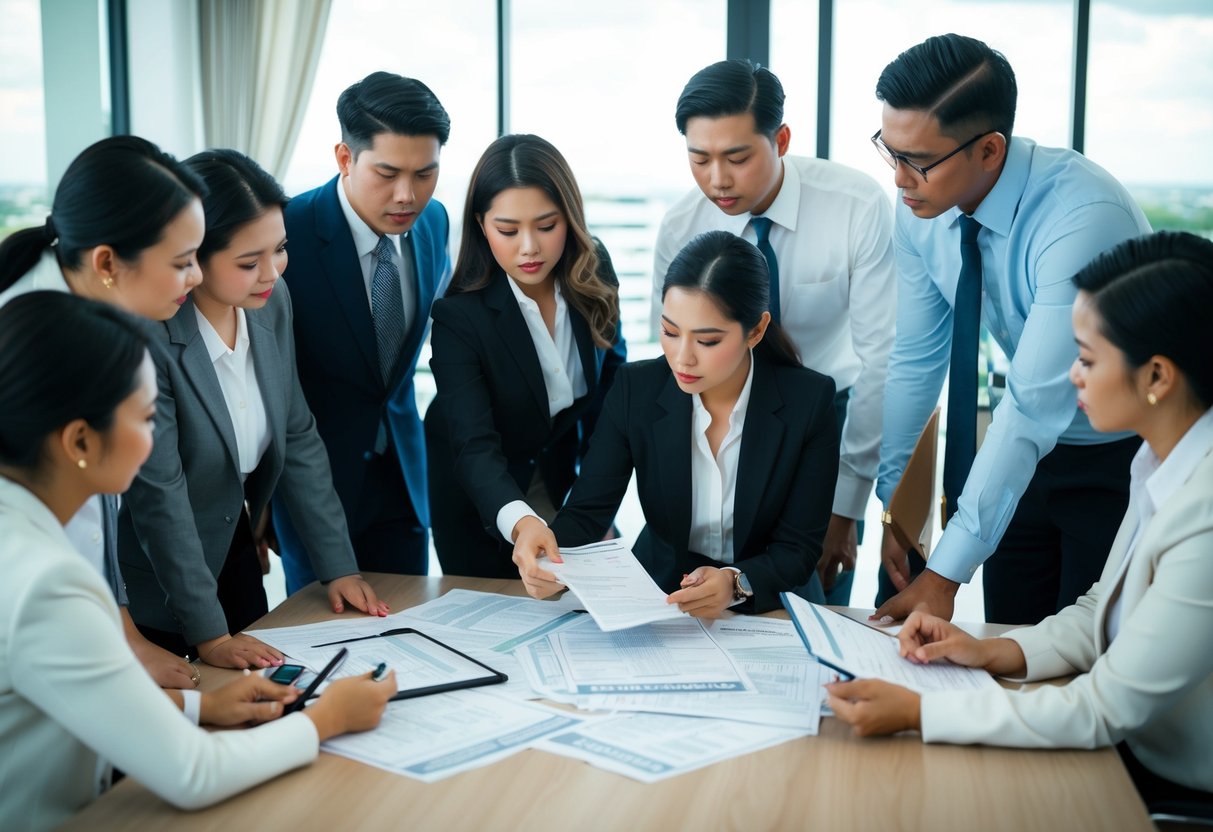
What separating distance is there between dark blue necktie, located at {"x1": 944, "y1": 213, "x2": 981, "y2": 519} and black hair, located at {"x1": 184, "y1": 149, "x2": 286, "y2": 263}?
1.40 m

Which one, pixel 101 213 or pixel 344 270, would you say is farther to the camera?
pixel 344 270

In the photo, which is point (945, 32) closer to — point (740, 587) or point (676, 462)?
point (676, 462)

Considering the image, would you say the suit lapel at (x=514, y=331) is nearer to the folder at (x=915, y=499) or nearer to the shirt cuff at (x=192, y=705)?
the folder at (x=915, y=499)

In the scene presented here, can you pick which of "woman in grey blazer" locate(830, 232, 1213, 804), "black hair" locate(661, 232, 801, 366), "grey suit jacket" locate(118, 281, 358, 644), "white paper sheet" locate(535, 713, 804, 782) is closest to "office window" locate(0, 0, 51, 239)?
"grey suit jacket" locate(118, 281, 358, 644)

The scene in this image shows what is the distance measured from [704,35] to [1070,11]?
1.47 m

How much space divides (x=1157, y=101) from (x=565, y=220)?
3159 mm

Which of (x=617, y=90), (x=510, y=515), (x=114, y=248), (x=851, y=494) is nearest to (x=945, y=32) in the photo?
(x=617, y=90)

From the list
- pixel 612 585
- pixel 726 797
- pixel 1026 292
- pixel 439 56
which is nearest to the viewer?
pixel 726 797

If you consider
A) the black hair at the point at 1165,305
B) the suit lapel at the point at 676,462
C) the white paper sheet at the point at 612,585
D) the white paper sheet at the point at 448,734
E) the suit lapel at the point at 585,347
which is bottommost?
the white paper sheet at the point at 448,734

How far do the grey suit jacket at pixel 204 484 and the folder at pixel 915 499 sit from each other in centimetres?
111

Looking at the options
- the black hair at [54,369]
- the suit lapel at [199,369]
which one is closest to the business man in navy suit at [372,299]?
the suit lapel at [199,369]

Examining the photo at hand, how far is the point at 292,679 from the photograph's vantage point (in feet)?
5.57

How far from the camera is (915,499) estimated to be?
2305mm

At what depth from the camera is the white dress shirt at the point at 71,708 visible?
4.13ft
